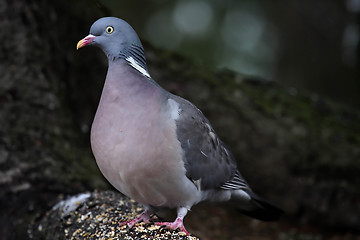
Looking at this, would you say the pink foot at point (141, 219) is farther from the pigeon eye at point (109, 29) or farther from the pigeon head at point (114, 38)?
the pigeon eye at point (109, 29)

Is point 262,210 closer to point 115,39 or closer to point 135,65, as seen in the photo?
point 135,65

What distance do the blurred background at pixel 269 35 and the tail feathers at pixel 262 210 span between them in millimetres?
3743

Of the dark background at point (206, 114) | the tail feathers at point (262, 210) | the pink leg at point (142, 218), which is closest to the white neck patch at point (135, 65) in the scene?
the pink leg at point (142, 218)

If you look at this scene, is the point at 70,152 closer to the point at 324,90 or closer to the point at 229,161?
the point at 229,161

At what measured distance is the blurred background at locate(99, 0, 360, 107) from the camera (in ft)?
22.1

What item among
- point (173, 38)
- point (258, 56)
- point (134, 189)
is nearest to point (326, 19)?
point (258, 56)

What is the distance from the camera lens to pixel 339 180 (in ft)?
16.0

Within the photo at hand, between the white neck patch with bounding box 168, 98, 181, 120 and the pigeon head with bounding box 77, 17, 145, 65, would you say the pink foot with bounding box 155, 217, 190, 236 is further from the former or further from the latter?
the pigeon head with bounding box 77, 17, 145, 65

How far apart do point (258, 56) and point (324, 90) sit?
1.42 m

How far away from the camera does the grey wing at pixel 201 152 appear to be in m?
2.72

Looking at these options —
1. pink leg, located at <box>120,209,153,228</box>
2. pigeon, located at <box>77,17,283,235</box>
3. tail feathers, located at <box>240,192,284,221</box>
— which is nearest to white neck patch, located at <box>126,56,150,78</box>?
pigeon, located at <box>77,17,283,235</box>

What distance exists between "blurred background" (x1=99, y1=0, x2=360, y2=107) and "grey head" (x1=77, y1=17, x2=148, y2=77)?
12.4 ft

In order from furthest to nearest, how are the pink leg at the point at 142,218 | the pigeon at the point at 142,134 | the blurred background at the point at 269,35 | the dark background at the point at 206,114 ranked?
the blurred background at the point at 269,35 → the dark background at the point at 206,114 → the pink leg at the point at 142,218 → the pigeon at the point at 142,134

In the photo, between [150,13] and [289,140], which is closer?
[289,140]
